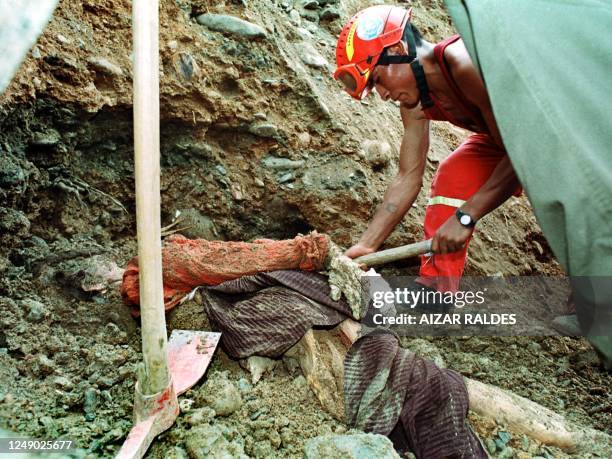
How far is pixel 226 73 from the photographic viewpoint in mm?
2699

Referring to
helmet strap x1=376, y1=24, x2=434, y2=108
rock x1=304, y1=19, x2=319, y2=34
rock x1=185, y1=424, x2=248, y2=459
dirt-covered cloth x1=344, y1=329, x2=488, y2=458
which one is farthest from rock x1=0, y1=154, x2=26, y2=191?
rock x1=304, y1=19, x2=319, y2=34

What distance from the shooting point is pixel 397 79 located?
2.14 metres

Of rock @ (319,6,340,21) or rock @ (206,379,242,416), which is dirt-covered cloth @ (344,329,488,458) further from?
rock @ (319,6,340,21)

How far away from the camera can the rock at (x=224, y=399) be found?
1460mm

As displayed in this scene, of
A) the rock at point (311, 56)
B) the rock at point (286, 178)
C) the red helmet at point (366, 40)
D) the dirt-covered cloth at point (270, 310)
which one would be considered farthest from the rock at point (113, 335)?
the rock at point (311, 56)

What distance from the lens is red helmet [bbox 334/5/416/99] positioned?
2.07 m

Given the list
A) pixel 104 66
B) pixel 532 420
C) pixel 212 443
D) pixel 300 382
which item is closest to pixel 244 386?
pixel 300 382

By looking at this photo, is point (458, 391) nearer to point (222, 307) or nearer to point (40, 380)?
point (222, 307)

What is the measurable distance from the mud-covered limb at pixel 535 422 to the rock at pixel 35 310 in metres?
1.65

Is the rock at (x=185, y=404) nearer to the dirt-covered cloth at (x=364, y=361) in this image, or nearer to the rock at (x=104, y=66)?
the dirt-covered cloth at (x=364, y=361)

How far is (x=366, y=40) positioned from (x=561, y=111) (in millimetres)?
1248

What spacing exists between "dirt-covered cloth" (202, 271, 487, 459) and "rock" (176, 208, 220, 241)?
32.6 inches

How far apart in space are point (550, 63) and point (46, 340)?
1828 mm

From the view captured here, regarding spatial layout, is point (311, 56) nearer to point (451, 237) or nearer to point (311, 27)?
point (311, 27)
